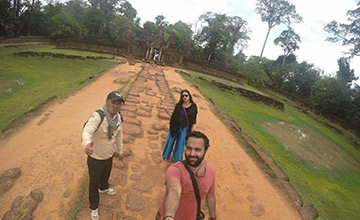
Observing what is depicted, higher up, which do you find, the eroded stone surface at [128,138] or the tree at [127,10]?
the tree at [127,10]

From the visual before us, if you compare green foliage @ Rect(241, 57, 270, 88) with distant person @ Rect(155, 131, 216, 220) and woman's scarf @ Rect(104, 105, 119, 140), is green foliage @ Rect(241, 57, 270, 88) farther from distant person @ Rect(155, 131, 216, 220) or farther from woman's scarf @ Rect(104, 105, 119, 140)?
distant person @ Rect(155, 131, 216, 220)

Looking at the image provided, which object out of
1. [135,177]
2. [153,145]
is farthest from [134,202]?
[153,145]

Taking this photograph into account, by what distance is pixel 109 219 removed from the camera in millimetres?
2455

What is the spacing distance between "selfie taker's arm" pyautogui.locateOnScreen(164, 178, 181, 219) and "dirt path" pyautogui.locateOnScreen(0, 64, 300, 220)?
1.48 m

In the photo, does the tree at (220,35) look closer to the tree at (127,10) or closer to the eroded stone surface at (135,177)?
the tree at (127,10)

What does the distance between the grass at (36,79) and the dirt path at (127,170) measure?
2.30m

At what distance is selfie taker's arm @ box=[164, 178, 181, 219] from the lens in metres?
1.43

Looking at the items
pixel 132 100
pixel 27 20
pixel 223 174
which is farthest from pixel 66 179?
pixel 27 20

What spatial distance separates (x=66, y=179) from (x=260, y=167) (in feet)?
14.7

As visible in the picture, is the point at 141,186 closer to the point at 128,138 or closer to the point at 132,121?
the point at 128,138

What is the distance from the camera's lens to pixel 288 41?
33188 mm

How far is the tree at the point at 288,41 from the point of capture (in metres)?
33.0

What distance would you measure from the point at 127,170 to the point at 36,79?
11.4 metres

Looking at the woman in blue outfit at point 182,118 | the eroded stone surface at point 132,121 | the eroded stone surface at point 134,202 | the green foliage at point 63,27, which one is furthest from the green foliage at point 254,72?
the green foliage at point 63,27
